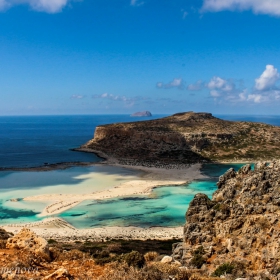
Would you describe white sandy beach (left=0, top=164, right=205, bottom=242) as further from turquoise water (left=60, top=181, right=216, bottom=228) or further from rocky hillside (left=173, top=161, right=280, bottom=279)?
rocky hillside (left=173, top=161, right=280, bottom=279)

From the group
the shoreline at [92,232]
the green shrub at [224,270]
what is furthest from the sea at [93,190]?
the green shrub at [224,270]

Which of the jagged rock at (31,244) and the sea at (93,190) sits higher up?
the jagged rock at (31,244)

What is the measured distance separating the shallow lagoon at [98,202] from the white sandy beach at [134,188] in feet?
5.93

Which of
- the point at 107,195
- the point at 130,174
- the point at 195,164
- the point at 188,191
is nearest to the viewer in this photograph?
the point at 107,195

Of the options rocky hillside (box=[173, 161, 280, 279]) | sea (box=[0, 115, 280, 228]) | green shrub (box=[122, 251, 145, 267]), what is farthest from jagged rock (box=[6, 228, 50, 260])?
sea (box=[0, 115, 280, 228])

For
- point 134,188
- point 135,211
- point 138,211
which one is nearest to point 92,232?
point 135,211

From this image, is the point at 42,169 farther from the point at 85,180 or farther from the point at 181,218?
the point at 181,218

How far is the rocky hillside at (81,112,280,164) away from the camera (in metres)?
97.3

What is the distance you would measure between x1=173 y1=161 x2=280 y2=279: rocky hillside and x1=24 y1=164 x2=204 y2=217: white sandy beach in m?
31.6

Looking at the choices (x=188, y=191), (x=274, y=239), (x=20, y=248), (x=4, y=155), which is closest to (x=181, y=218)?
(x=188, y=191)

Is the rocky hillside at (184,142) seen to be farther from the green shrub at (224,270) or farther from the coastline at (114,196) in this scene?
the green shrub at (224,270)

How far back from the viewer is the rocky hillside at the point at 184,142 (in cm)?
9731

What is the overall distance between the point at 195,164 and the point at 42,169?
43844 millimetres

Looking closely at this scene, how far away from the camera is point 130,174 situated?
3049 inches
